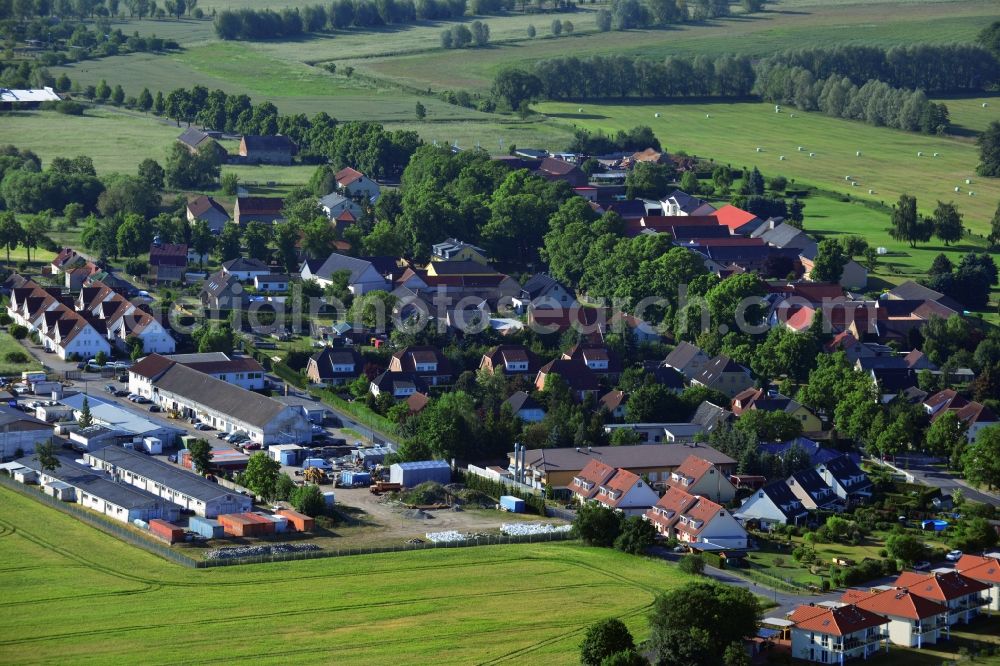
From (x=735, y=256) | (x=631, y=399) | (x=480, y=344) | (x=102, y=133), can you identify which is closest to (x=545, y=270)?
(x=735, y=256)

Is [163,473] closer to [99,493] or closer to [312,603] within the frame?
[99,493]

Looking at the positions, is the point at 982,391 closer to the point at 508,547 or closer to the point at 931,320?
the point at 931,320

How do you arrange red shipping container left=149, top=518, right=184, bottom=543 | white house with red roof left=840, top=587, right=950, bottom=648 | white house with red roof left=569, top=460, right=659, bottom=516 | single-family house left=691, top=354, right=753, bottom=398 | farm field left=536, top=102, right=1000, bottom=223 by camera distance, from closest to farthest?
white house with red roof left=840, top=587, right=950, bottom=648 → red shipping container left=149, top=518, right=184, bottom=543 → white house with red roof left=569, top=460, right=659, bottom=516 → single-family house left=691, top=354, right=753, bottom=398 → farm field left=536, top=102, right=1000, bottom=223

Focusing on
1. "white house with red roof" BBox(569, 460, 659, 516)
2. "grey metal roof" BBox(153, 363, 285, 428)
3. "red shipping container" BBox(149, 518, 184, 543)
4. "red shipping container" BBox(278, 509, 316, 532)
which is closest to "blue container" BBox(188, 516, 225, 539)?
"red shipping container" BBox(149, 518, 184, 543)

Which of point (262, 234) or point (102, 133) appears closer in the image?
point (262, 234)

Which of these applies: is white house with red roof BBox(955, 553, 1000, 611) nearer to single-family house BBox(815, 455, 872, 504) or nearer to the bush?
single-family house BBox(815, 455, 872, 504)

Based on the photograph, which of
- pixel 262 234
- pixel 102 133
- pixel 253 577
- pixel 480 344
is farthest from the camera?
pixel 102 133

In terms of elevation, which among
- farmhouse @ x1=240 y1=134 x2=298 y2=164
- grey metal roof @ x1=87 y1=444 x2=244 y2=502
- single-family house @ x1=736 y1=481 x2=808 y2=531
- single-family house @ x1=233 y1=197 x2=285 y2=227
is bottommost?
single-family house @ x1=736 y1=481 x2=808 y2=531
